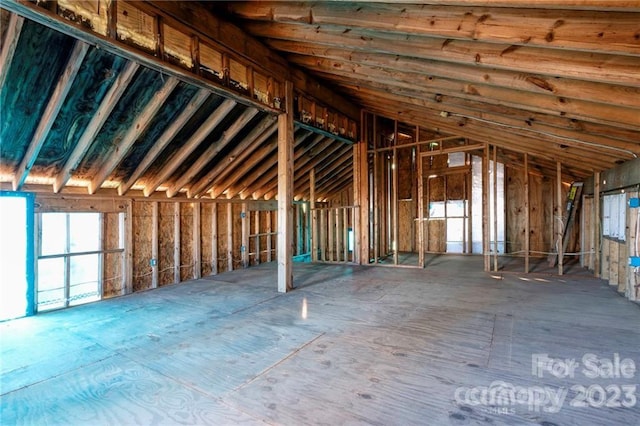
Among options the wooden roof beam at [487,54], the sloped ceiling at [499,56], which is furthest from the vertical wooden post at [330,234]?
the wooden roof beam at [487,54]

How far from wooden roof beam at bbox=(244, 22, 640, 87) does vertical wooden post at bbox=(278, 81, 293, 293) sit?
1.20 metres

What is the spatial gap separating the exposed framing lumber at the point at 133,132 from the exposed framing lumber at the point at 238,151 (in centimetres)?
160

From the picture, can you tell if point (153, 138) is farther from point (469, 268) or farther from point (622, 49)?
point (469, 268)

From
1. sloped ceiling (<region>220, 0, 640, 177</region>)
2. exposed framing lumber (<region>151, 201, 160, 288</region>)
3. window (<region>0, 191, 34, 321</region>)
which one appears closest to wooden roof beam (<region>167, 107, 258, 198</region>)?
exposed framing lumber (<region>151, 201, 160, 288</region>)

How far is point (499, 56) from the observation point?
279 centimetres

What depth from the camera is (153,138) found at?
4.37m

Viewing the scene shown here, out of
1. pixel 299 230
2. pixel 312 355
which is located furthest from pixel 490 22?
pixel 299 230

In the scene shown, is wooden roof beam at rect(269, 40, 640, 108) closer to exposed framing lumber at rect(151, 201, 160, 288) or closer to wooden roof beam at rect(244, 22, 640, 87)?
wooden roof beam at rect(244, 22, 640, 87)

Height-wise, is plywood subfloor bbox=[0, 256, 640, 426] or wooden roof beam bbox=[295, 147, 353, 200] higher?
wooden roof beam bbox=[295, 147, 353, 200]

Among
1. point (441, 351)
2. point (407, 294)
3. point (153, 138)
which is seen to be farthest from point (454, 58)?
point (153, 138)

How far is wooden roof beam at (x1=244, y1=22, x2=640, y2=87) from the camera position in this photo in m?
2.41

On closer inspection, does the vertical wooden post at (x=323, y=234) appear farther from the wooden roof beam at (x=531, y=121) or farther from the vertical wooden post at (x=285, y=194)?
the wooden roof beam at (x=531, y=121)

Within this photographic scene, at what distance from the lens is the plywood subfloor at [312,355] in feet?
6.12

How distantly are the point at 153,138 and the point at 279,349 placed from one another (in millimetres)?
3418
